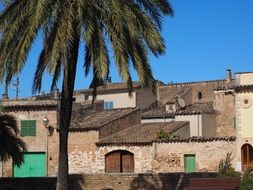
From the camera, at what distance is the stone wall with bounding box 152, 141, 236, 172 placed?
3809cm

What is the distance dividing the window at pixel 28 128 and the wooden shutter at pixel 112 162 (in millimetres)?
6321

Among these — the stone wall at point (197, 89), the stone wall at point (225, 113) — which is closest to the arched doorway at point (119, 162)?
the stone wall at point (225, 113)

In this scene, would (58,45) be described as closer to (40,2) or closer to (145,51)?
(40,2)

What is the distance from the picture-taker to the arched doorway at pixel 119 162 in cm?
4081

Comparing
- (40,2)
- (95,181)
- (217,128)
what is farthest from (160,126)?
(40,2)

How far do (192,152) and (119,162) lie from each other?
5.62m

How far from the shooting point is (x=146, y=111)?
5788cm

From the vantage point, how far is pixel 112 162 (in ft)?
135

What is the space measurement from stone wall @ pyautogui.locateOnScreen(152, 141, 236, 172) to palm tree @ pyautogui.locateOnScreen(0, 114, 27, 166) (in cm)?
1597

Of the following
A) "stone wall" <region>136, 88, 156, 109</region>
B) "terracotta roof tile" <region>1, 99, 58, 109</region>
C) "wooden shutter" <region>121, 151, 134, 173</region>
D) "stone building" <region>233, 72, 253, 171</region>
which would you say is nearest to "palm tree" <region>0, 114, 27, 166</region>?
"wooden shutter" <region>121, 151, 134, 173</region>

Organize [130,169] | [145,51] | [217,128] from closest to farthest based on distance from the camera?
[145,51]
[130,169]
[217,128]

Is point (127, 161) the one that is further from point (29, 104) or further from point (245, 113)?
point (245, 113)

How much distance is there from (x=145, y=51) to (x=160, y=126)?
2400cm

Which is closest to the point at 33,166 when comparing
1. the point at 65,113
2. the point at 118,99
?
the point at 118,99
